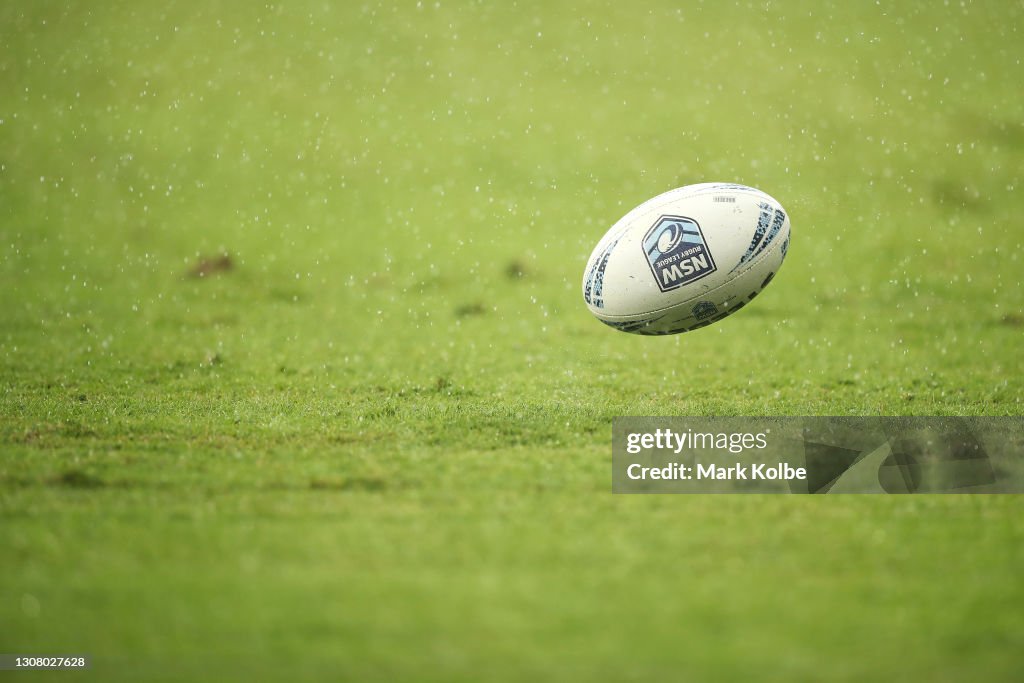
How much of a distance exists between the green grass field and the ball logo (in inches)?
58.8

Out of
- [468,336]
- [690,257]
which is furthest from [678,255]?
[468,336]

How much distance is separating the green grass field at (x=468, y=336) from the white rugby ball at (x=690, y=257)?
116 cm

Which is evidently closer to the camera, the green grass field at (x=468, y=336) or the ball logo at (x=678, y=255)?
the green grass field at (x=468, y=336)

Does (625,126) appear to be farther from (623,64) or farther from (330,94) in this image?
(330,94)

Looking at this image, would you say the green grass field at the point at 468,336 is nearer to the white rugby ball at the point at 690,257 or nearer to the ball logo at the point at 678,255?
the white rugby ball at the point at 690,257

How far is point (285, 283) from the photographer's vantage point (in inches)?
648

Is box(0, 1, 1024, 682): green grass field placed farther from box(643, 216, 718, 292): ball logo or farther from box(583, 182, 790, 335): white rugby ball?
box(643, 216, 718, 292): ball logo

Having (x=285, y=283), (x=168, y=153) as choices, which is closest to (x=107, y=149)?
(x=168, y=153)

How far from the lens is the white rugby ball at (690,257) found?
7.82 metres

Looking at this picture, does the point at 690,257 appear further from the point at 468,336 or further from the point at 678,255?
the point at 468,336

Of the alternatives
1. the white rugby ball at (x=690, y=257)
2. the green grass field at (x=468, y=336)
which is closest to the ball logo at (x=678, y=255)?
the white rugby ball at (x=690, y=257)

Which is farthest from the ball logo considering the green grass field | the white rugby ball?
the green grass field

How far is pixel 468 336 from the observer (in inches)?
515

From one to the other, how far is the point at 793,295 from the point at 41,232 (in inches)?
596
